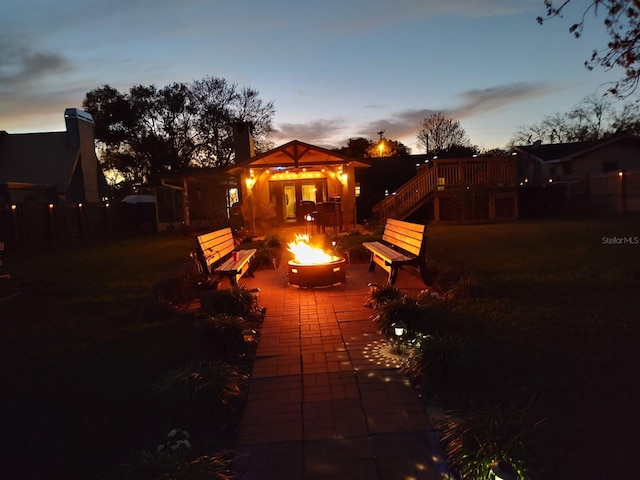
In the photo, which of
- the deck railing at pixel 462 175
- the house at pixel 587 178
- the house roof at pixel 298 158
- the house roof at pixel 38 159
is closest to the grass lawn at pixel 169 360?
the house roof at pixel 298 158

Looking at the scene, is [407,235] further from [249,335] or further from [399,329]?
[249,335]

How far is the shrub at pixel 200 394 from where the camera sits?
3.30 m

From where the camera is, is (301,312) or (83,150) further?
(83,150)

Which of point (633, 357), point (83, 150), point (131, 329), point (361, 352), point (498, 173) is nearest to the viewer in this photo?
point (633, 357)

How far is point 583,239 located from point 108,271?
1207 centimetres

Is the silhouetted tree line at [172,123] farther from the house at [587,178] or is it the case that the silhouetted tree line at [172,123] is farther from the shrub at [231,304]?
the shrub at [231,304]

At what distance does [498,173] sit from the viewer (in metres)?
21.2

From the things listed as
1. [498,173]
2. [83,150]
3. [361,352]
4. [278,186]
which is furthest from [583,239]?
[83,150]

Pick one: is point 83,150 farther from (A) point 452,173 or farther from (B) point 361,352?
(B) point 361,352

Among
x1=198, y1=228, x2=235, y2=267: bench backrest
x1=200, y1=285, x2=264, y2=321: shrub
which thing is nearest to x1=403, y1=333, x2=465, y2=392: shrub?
x1=200, y1=285, x2=264, y2=321: shrub

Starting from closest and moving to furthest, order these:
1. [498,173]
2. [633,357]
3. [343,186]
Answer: [633,357]
[343,186]
[498,173]

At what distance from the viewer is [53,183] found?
2361 centimetres

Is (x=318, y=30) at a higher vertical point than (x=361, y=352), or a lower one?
higher

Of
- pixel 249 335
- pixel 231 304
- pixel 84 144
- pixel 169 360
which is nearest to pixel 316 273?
pixel 231 304
